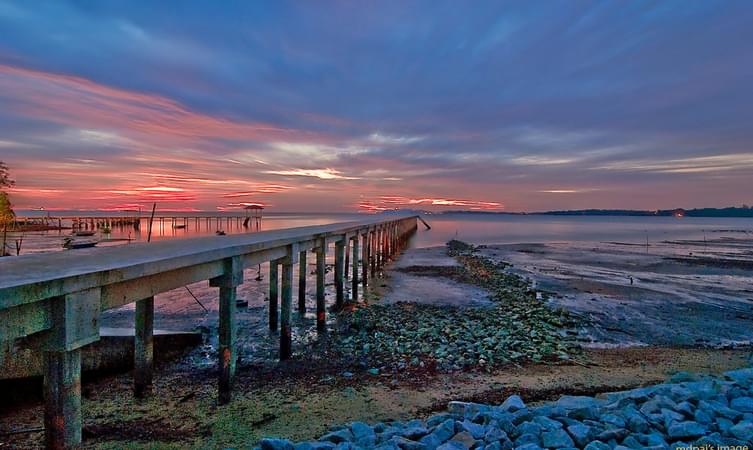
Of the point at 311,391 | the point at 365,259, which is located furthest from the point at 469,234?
the point at 311,391

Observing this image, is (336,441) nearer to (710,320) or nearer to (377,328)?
(377,328)

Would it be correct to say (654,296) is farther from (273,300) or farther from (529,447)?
(529,447)

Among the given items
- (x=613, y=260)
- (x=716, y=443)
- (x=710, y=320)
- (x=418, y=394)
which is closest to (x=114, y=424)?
(x=418, y=394)

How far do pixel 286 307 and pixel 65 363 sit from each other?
611cm

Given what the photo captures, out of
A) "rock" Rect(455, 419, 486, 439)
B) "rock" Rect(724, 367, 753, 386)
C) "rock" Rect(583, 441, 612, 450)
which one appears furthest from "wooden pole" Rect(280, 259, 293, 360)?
"rock" Rect(724, 367, 753, 386)

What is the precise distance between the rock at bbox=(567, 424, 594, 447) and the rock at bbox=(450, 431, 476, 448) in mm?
1099

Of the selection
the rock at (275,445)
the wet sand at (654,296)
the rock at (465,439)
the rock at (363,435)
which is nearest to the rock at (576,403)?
the rock at (465,439)

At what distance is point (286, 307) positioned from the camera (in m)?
10.0

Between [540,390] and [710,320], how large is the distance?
10.5m

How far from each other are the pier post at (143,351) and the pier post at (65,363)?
3188 millimetres

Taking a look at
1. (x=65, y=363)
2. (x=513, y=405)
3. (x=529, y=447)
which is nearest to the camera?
(x=65, y=363)

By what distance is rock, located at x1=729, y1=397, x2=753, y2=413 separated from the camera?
5.12 meters

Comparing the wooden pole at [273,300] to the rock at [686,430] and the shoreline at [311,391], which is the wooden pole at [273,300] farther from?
the rock at [686,430]

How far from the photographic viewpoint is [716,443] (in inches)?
167
